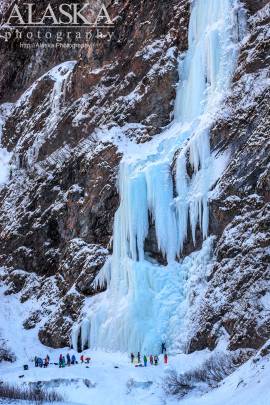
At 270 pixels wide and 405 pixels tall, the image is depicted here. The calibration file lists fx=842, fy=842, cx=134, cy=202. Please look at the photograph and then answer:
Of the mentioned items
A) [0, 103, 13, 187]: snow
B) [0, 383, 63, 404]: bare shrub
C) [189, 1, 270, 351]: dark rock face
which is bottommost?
[0, 383, 63, 404]: bare shrub

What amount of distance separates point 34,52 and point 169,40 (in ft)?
50.6

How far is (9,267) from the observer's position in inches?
1786

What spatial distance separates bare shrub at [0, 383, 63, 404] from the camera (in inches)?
1103

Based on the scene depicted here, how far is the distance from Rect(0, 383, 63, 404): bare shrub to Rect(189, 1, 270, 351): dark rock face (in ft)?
21.5

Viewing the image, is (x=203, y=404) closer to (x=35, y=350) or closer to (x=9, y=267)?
(x=35, y=350)

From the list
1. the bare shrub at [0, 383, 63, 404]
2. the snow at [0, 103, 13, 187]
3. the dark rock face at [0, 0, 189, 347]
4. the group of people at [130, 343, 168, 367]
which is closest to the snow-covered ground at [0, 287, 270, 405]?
the group of people at [130, 343, 168, 367]

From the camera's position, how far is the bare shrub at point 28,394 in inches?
1103

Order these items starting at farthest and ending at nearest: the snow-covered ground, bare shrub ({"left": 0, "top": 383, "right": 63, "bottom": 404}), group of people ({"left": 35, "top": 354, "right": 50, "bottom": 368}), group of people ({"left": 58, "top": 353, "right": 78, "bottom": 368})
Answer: group of people ({"left": 35, "top": 354, "right": 50, "bottom": 368})
group of people ({"left": 58, "top": 353, "right": 78, "bottom": 368})
bare shrub ({"left": 0, "top": 383, "right": 63, "bottom": 404})
the snow-covered ground

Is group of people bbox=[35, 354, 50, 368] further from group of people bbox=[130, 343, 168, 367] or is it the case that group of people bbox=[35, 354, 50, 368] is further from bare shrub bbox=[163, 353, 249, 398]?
bare shrub bbox=[163, 353, 249, 398]

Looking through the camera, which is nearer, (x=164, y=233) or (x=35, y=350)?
(x=164, y=233)

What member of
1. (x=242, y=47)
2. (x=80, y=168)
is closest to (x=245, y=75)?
(x=242, y=47)

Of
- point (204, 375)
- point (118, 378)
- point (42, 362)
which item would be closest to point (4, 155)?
point (42, 362)

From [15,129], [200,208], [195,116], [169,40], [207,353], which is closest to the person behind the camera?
[207,353]

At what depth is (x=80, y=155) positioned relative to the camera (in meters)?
43.5
